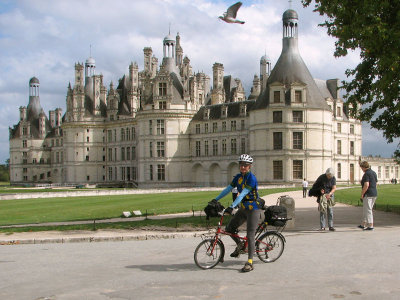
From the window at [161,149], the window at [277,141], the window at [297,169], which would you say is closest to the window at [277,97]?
the window at [277,141]

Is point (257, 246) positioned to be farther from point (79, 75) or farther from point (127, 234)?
point (79, 75)

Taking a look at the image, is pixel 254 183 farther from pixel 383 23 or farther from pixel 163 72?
pixel 163 72

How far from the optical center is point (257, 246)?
10.6 metres

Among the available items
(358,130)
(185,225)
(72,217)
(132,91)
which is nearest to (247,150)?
(358,130)

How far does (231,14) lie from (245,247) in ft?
38.3

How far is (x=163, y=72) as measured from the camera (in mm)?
72188

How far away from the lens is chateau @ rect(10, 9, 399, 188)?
194 feet

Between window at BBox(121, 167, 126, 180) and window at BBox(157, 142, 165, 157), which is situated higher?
window at BBox(157, 142, 165, 157)

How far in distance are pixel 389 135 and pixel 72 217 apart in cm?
1424

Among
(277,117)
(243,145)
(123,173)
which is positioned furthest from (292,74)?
(123,173)

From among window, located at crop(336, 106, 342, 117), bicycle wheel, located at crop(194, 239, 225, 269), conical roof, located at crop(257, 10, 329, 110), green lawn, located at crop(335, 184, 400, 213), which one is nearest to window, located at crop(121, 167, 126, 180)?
conical roof, located at crop(257, 10, 329, 110)

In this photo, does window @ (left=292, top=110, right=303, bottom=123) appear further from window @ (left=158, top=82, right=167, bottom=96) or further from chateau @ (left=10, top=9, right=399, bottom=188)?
window @ (left=158, top=82, right=167, bottom=96)

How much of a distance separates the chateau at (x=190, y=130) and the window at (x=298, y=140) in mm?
113

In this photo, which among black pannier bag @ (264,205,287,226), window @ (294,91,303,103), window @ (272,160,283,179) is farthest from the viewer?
window @ (272,160,283,179)
